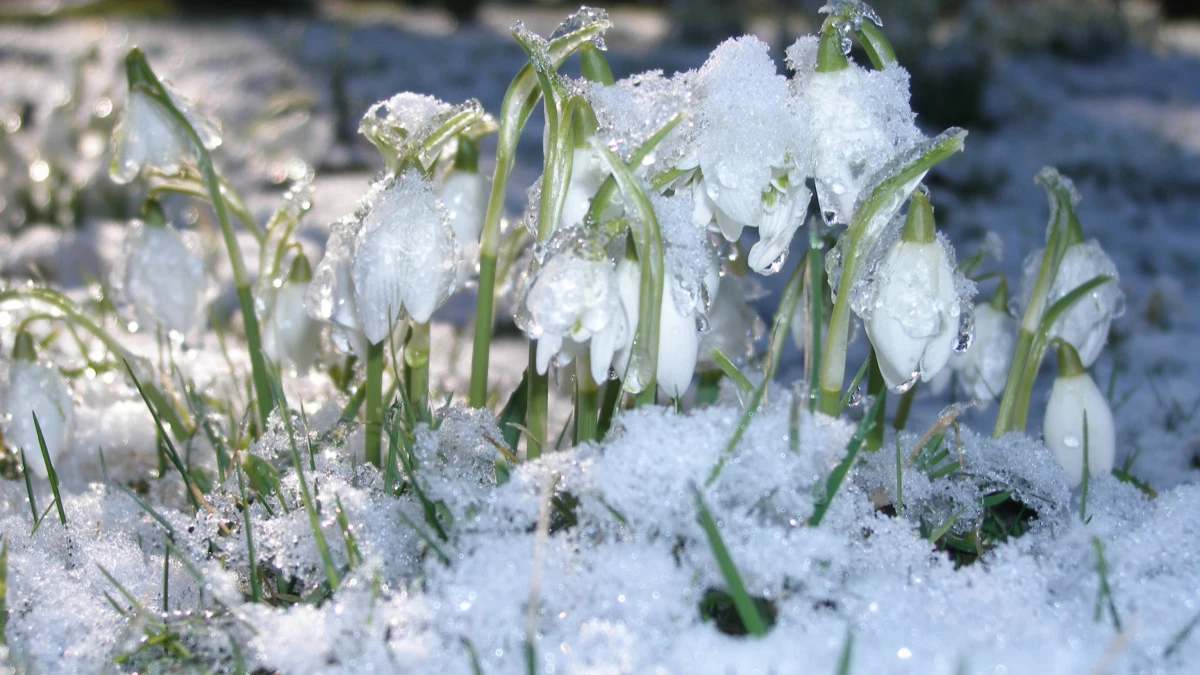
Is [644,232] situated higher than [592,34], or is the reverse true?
[592,34]

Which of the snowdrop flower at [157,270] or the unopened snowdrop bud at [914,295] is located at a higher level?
the unopened snowdrop bud at [914,295]

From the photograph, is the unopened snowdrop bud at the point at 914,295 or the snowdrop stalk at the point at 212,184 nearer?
the unopened snowdrop bud at the point at 914,295

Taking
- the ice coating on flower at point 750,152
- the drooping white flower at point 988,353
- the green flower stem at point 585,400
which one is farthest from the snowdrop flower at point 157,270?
the drooping white flower at point 988,353

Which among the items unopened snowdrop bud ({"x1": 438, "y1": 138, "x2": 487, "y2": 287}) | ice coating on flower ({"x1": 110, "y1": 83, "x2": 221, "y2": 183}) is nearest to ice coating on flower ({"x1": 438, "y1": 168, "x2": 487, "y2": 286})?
unopened snowdrop bud ({"x1": 438, "y1": 138, "x2": 487, "y2": 287})

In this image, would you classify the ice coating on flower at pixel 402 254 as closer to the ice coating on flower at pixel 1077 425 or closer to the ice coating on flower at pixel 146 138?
the ice coating on flower at pixel 146 138

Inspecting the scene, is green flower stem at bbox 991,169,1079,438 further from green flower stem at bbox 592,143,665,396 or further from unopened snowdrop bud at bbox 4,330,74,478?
unopened snowdrop bud at bbox 4,330,74,478

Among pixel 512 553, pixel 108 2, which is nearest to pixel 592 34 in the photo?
pixel 512 553

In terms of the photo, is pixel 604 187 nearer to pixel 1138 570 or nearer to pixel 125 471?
pixel 1138 570
